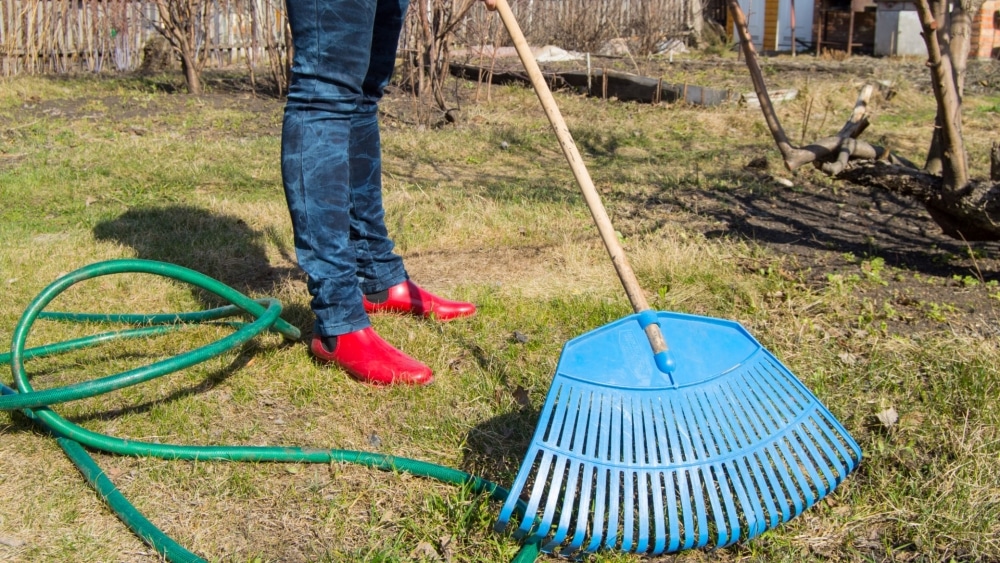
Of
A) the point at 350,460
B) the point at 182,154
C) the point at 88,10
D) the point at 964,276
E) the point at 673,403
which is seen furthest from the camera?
the point at 88,10

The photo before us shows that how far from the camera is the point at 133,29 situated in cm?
1088

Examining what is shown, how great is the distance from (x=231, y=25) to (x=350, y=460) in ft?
33.0

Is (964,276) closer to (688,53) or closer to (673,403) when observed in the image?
(673,403)

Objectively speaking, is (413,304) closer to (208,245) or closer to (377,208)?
(377,208)

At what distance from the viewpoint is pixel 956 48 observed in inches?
133

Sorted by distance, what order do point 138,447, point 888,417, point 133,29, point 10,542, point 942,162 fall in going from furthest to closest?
point 133,29 → point 942,162 → point 888,417 → point 138,447 → point 10,542

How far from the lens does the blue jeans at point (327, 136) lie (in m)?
2.25

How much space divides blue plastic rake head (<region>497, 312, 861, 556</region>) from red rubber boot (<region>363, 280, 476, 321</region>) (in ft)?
3.36

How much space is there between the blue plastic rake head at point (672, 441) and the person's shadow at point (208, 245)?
1.37 metres

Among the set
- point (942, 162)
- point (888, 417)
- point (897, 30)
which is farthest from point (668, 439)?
point (897, 30)

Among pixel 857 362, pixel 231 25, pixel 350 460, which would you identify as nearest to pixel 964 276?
pixel 857 362

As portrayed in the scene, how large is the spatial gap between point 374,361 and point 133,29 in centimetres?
995

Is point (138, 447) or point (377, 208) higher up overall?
point (377, 208)

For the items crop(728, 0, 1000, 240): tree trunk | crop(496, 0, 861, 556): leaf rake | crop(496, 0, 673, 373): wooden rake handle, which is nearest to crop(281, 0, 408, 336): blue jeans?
crop(496, 0, 673, 373): wooden rake handle
